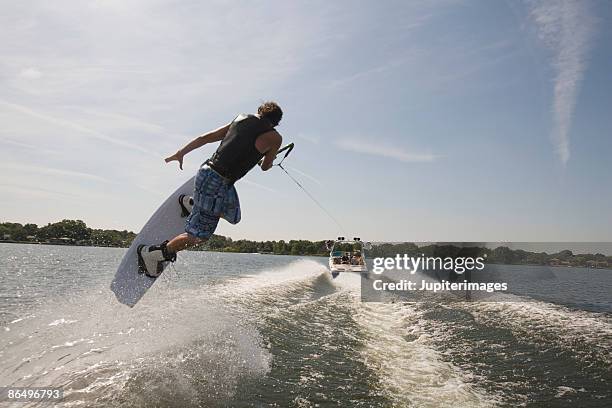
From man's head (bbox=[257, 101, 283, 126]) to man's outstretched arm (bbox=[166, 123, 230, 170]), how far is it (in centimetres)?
69

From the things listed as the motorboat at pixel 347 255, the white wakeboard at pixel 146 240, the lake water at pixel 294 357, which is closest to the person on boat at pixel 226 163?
the white wakeboard at pixel 146 240

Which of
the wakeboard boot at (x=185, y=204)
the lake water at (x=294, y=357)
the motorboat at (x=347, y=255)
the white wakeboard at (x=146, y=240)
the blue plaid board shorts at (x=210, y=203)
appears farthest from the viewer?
the motorboat at (x=347, y=255)

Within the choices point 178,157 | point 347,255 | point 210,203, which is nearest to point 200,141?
point 178,157

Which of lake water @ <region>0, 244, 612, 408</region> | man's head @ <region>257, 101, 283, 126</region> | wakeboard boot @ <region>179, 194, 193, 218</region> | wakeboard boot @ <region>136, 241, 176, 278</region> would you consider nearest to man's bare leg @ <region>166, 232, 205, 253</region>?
wakeboard boot @ <region>136, 241, 176, 278</region>

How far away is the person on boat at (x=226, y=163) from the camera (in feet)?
16.8

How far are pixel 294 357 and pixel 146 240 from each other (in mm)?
3865

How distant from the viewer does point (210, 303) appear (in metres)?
12.7

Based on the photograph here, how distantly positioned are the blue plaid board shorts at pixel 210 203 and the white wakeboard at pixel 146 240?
180 cm

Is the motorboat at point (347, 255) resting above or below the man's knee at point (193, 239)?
below

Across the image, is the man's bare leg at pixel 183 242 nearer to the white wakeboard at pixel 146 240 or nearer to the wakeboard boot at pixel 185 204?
the white wakeboard at pixel 146 240

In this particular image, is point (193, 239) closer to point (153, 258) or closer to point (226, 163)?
point (153, 258)

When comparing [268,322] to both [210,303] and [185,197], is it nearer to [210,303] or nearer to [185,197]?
[210,303]

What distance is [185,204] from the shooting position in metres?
7.44

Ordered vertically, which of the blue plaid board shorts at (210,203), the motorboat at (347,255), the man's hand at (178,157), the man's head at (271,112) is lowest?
the motorboat at (347,255)
